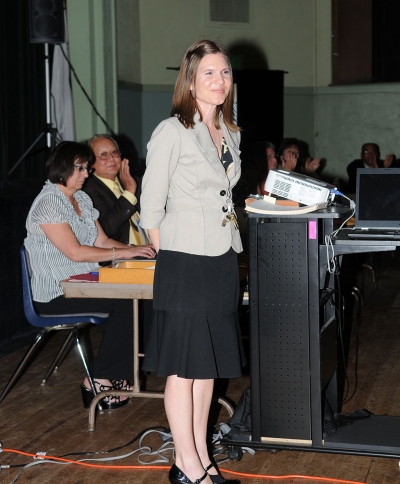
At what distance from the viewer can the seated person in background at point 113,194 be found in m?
4.29

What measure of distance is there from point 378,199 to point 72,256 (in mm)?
1570

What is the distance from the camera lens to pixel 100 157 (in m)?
4.49

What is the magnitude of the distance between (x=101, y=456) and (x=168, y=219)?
1.14 m

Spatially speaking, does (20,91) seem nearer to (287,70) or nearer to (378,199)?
(378,199)

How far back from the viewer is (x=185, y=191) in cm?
254

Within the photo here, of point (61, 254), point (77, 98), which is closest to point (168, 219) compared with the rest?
point (61, 254)

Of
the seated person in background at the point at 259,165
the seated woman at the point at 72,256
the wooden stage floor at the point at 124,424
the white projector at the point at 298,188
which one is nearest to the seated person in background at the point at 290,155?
the seated person in background at the point at 259,165

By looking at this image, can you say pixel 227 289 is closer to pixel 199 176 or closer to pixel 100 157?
pixel 199 176

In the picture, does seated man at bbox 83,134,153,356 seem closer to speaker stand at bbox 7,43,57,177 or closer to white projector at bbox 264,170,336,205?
speaker stand at bbox 7,43,57,177

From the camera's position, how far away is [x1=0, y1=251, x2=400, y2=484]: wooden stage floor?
2.91 meters

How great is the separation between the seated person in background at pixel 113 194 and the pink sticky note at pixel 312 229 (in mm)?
1671

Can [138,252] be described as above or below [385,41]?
below

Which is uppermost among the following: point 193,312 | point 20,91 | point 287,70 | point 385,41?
point 385,41

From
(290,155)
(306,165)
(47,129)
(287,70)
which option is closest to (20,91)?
(47,129)
